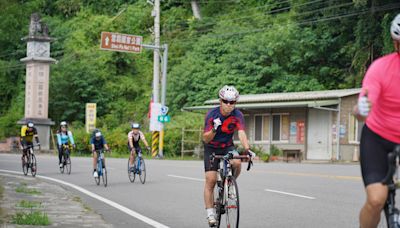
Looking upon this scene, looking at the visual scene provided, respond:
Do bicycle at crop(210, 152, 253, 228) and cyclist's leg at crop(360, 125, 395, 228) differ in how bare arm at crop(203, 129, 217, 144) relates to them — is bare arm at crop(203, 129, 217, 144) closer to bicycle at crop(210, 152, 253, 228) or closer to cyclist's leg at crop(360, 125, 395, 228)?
bicycle at crop(210, 152, 253, 228)

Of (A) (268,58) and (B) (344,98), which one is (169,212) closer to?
(B) (344,98)

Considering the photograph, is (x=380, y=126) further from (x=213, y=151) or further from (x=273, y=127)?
(x=273, y=127)

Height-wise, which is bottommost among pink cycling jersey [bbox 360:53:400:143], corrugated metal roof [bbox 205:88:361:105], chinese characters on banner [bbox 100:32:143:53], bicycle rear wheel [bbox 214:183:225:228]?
bicycle rear wheel [bbox 214:183:225:228]

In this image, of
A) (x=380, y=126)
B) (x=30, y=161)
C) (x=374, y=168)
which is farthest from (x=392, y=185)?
(x=30, y=161)

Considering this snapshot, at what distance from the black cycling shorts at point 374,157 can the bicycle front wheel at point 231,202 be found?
138 inches

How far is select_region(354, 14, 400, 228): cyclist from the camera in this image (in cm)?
570

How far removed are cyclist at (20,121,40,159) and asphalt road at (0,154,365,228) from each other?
4.48 feet

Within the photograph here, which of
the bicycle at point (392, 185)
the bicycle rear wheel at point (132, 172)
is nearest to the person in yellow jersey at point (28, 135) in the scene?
the bicycle rear wheel at point (132, 172)

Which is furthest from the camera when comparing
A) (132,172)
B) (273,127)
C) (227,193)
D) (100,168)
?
(273,127)

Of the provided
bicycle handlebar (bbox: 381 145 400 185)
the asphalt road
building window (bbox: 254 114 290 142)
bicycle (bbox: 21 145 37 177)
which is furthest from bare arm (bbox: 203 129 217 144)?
building window (bbox: 254 114 290 142)

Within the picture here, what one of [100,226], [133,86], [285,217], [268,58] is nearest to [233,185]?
[100,226]

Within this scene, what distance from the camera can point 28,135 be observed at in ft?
77.9

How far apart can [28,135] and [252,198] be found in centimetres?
1034

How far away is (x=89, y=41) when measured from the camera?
64.9 meters
